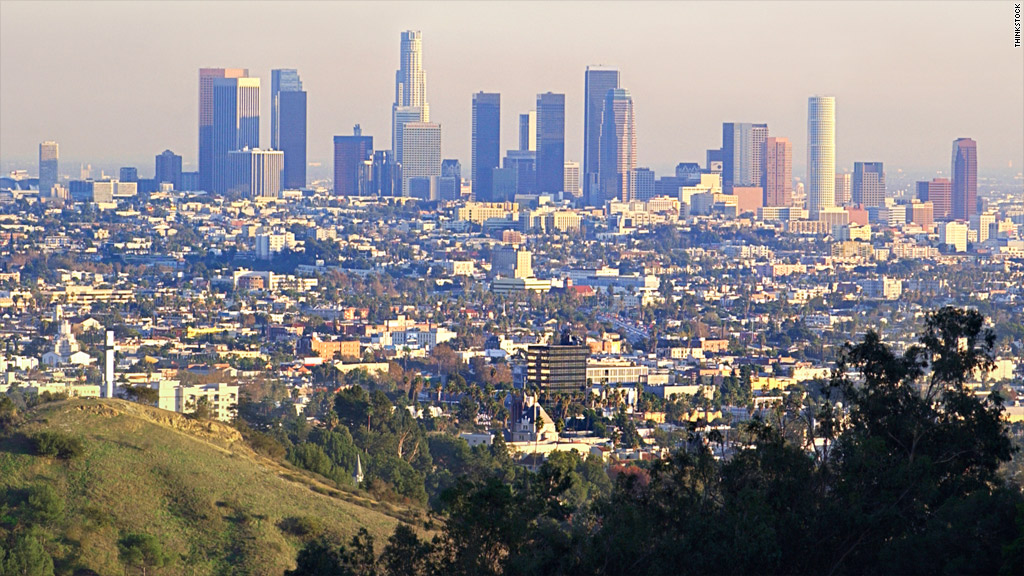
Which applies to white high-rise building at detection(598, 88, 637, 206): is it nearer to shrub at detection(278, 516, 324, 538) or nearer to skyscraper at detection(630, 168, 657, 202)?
skyscraper at detection(630, 168, 657, 202)

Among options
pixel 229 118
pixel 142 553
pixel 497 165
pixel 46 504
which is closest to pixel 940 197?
pixel 497 165

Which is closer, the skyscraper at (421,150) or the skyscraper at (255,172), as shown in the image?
the skyscraper at (255,172)

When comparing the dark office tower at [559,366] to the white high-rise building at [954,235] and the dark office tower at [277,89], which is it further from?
the dark office tower at [277,89]

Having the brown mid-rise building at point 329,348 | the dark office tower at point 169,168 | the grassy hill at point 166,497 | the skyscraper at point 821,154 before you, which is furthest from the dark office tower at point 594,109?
the grassy hill at point 166,497

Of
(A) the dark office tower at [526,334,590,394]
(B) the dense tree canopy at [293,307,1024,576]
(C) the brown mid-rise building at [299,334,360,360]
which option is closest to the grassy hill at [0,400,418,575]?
(B) the dense tree canopy at [293,307,1024,576]

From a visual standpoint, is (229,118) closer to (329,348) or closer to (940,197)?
(940,197)

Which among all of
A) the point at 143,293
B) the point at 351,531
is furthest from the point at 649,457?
the point at 143,293
